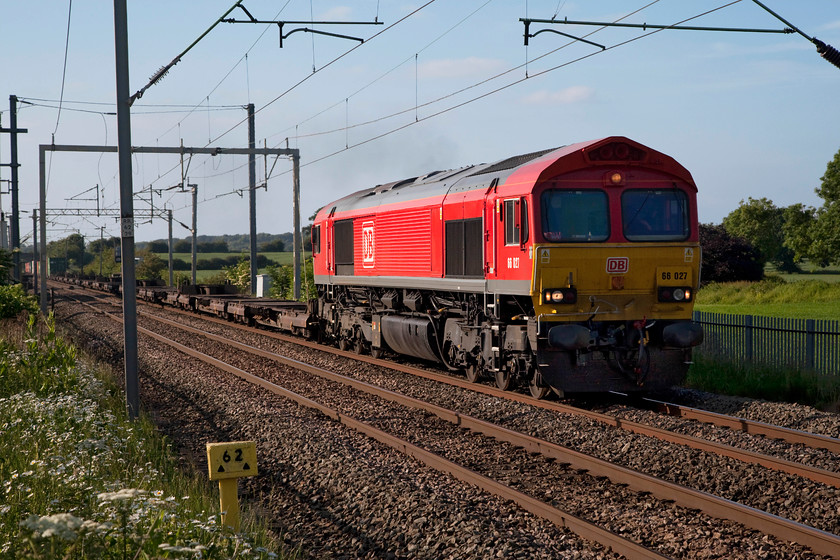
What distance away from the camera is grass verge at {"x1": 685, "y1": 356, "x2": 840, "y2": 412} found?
13172 millimetres

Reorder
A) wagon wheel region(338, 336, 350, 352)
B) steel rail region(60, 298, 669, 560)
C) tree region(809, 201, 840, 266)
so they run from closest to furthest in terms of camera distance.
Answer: steel rail region(60, 298, 669, 560), wagon wheel region(338, 336, 350, 352), tree region(809, 201, 840, 266)

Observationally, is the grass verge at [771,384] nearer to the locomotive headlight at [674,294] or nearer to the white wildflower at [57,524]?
the locomotive headlight at [674,294]

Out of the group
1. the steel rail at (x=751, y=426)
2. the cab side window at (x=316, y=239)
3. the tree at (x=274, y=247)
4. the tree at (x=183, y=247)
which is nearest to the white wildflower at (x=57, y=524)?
the steel rail at (x=751, y=426)

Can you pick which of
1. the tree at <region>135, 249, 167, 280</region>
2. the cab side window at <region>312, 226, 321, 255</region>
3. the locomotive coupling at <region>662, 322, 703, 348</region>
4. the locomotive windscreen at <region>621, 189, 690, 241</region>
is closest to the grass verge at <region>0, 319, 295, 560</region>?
the locomotive coupling at <region>662, 322, 703, 348</region>

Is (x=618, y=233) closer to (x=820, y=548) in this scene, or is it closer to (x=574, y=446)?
(x=574, y=446)

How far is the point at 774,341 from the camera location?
51.2ft

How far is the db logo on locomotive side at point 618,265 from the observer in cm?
1238

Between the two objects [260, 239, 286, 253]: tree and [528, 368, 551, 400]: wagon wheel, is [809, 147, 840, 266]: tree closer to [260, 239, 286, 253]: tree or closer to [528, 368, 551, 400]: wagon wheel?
[528, 368, 551, 400]: wagon wheel

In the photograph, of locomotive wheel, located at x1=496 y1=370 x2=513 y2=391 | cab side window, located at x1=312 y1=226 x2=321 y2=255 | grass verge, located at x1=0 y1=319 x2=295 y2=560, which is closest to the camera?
grass verge, located at x1=0 y1=319 x2=295 y2=560

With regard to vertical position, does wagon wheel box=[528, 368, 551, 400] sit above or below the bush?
below

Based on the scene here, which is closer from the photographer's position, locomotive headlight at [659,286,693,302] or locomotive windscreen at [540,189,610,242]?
locomotive windscreen at [540,189,610,242]

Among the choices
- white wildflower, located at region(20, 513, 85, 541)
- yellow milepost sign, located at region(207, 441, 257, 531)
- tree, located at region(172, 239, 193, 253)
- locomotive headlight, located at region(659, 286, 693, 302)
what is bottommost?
yellow milepost sign, located at region(207, 441, 257, 531)

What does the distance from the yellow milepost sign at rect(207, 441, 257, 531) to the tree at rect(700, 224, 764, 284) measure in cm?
4577

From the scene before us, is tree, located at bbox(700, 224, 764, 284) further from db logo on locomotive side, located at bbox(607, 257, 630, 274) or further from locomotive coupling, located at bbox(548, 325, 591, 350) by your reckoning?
locomotive coupling, located at bbox(548, 325, 591, 350)
